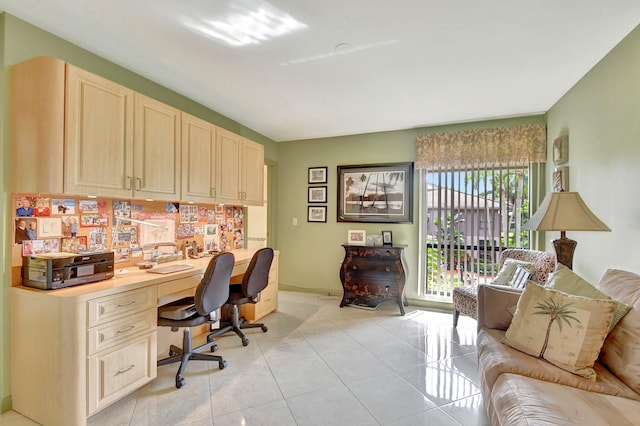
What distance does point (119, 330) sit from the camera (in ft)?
6.26

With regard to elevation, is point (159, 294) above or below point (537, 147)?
below


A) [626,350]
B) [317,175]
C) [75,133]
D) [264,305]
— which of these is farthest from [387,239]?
[75,133]

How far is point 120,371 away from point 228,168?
6.64 ft

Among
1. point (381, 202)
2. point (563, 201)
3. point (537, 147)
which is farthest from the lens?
point (381, 202)

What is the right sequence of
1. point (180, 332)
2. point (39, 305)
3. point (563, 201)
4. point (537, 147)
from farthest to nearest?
point (537, 147)
point (180, 332)
point (563, 201)
point (39, 305)

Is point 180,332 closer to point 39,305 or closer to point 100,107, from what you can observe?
point 39,305

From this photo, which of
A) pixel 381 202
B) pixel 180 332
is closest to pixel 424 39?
pixel 381 202

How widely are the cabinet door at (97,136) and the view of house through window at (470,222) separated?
11.2ft

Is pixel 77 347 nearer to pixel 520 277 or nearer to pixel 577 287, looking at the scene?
pixel 577 287

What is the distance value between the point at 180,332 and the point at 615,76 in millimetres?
4073

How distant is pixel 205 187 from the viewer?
2.94 m

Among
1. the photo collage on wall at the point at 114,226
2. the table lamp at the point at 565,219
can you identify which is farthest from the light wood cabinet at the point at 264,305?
the table lamp at the point at 565,219

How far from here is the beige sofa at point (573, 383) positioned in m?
1.15

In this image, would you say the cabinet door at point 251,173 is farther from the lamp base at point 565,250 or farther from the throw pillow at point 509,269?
the lamp base at point 565,250
